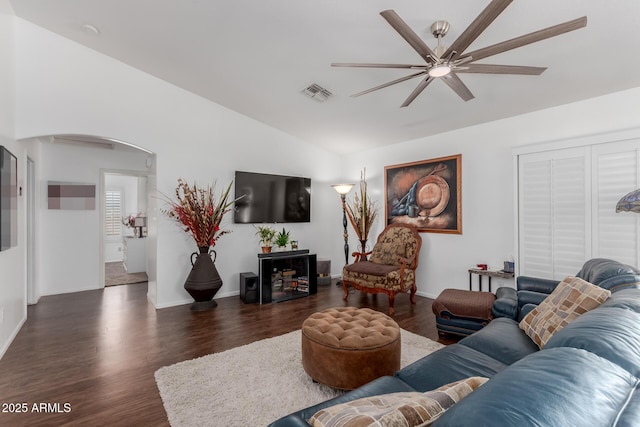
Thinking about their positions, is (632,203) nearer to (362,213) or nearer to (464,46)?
(464,46)

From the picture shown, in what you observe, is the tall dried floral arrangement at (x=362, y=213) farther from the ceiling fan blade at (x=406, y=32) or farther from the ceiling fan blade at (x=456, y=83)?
the ceiling fan blade at (x=406, y=32)

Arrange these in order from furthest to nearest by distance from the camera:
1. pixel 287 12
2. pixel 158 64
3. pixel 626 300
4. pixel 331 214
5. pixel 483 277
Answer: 1. pixel 331 214
2. pixel 483 277
3. pixel 158 64
4. pixel 287 12
5. pixel 626 300

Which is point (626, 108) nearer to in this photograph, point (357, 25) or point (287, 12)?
point (357, 25)

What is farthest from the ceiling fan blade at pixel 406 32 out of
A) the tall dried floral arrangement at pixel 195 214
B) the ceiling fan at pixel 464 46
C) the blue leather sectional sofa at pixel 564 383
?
the tall dried floral arrangement at pixel 195 214

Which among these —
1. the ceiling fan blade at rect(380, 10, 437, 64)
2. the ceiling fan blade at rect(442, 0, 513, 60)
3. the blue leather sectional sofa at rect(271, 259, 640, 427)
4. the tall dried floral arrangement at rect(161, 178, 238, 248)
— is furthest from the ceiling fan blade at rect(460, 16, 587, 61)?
the tall dried floral arrangement at rect(161, 178, 238, 248)

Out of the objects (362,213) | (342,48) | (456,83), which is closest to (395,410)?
(456,83)

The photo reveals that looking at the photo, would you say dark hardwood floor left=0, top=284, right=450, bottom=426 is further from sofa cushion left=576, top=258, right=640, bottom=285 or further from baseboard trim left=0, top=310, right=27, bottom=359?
sofa cushion left=576, top=258, right=640, bottom=285

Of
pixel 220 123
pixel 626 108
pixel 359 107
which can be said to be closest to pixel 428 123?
pixel 359 107

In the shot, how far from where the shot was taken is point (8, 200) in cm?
288

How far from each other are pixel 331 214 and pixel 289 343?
352 cm

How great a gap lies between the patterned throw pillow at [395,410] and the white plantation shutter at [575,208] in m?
3.20

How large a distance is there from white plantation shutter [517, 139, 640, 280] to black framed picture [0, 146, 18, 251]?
17.7 ft

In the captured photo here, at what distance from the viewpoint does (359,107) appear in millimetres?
4211

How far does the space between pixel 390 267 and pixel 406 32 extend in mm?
3203
